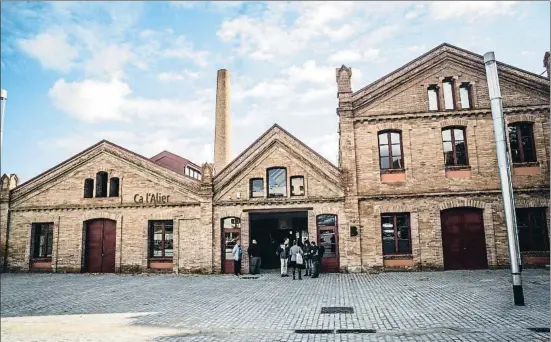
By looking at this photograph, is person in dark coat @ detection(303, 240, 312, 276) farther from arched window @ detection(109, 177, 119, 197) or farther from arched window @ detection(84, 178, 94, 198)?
arched window @ detection(84, 178, 94, 198)

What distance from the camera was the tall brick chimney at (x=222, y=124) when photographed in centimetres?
3166

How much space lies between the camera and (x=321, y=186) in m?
19.4

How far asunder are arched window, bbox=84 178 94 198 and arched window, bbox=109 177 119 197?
127 cm

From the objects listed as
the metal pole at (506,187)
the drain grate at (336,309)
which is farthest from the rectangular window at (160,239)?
the metal pole at (506,187)

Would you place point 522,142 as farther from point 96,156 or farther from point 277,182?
point 96,156

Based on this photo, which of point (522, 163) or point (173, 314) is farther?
point (522, 163)

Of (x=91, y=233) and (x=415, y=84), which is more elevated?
(x=415, y=84)

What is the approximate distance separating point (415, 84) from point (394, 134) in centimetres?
278

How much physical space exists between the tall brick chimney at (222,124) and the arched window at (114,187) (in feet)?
34.6

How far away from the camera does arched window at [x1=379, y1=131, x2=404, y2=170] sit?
19.0 metres

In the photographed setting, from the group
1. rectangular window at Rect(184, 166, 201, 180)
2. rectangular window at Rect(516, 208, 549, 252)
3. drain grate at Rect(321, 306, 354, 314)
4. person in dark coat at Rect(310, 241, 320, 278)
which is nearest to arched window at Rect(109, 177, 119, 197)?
rectangular window at Rect(184, 166, 201, 180)

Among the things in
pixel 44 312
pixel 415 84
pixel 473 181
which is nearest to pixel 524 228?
pixel 473 181

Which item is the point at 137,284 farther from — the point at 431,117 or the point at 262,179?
the point at 431,117

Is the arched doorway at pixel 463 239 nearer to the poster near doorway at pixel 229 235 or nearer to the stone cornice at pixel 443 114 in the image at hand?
the stone cornice at pixel 443 114
